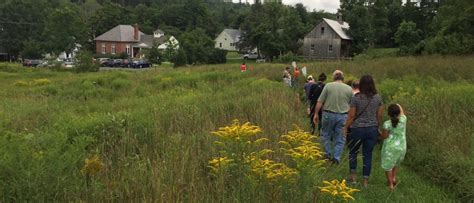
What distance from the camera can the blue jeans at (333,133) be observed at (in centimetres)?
795

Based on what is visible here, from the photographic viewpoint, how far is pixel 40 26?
292 ft

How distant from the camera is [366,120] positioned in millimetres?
Result: 6957

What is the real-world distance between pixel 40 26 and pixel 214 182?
95324 mm

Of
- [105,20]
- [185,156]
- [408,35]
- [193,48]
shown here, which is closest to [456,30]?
[408,35]

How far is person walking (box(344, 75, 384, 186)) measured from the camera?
6.95 m

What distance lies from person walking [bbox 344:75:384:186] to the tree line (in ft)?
99.8

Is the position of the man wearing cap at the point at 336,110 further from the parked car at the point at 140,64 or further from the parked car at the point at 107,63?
the parked car at the point at 107,63

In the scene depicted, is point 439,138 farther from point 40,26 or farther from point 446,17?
point 40,26

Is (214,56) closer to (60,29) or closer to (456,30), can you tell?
(60,29)

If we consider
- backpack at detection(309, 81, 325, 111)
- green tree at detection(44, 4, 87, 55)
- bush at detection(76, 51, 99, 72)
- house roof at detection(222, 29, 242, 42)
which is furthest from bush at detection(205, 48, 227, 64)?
backpack at detection(309, 81, 325, 111)

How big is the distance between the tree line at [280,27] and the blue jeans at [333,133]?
29.6m

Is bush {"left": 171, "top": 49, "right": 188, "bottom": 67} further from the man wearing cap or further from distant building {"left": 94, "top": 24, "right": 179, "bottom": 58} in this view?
the man wearing cap

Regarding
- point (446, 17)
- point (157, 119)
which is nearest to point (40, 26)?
point (446, 17)

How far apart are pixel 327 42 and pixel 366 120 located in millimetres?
59059
